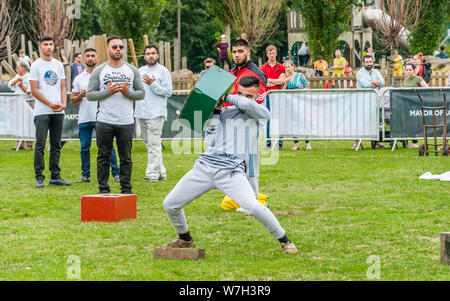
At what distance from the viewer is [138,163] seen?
15773mm

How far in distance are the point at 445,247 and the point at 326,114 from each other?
1170 centimetres

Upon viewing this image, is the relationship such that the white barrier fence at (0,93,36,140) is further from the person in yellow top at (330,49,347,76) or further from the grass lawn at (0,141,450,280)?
the person in yellow top at (330,49,347,76)

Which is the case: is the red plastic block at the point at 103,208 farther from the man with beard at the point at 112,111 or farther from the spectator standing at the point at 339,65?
the spectator standing at the point at 339,65

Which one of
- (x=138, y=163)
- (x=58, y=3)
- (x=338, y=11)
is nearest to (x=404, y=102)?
(x=138, y=163)

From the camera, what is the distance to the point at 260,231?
806 cm

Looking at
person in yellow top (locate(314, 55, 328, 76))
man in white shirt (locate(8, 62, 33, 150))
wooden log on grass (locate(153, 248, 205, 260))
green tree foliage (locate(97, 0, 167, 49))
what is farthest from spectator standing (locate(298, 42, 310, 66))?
wooden log on grass (locate(153, 248, 205, 260))

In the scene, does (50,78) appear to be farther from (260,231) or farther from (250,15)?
(250,15)

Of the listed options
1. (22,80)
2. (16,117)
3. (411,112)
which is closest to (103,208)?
(22,80)

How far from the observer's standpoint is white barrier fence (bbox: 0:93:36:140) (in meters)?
18.7

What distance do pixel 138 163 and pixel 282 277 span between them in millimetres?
10100

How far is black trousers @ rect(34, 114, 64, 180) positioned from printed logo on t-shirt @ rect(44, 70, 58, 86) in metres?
0.52

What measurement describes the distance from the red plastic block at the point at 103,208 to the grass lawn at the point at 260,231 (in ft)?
0.58

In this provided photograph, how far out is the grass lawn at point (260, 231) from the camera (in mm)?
6234
